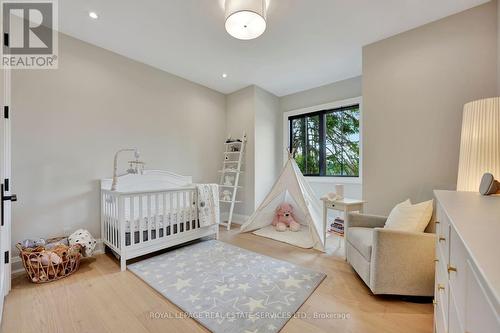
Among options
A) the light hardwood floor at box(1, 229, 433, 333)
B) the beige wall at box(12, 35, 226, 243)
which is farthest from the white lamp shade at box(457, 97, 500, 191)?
the beige wall at box(12, 35, 226, 243)

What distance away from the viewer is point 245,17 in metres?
1.88

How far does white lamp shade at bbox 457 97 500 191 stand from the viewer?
1.60m

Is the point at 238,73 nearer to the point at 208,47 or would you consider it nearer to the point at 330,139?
the point at 208,47

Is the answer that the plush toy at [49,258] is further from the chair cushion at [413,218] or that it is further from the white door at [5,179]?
the chair cushion at [413,218]

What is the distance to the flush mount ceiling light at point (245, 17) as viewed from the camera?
1760 millimetres

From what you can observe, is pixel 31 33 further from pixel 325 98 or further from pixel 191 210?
pixel 325 98

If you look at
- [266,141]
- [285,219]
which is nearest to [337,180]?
[285,219]

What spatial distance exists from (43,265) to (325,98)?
171 inches

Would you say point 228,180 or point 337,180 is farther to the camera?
point 228,180


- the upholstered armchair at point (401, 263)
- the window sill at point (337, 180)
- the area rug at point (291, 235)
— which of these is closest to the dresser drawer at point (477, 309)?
the upholstered armchair at point (401, 263)

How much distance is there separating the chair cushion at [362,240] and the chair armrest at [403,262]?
0.33 ft

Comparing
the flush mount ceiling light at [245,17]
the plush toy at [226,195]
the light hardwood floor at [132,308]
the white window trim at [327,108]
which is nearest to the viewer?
the light hardwood floor at [132,308]

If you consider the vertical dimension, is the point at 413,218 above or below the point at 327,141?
below

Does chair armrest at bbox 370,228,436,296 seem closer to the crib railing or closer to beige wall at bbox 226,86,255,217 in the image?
the crib railing
